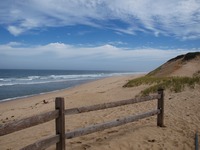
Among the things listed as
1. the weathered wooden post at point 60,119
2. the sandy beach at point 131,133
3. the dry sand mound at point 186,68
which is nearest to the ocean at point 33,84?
the dry sand mound at point 186,68

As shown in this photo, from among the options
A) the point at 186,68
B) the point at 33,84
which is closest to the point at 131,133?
the point at 186,68

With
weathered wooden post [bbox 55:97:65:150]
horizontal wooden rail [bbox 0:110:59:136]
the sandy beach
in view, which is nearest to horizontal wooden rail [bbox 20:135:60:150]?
weathered wooden post [bbox 55:97:65:150]

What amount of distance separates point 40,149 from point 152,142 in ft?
11.1

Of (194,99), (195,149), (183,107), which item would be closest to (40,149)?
(195,149)

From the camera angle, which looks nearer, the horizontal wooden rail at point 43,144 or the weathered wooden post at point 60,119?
the horizontal wooden rail at point 43,144

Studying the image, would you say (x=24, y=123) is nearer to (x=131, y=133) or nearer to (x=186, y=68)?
(x=131, y=133)

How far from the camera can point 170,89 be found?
53.5 ft

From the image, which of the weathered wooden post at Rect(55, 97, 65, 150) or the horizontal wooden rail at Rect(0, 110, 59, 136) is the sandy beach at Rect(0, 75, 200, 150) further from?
the horizontal wooden rail at Rect(0, 110, 59, 136)

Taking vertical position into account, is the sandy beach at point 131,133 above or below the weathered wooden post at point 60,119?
below

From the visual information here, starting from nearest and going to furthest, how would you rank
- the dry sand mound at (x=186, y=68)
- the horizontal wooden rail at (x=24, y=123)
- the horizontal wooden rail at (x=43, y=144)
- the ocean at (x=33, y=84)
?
the horizontal wooden rail at (x=24, y=123)
the horizontal wooden rail at (x=43, y=144)
the ocean at (x=33, y=84)
the dry sand mound at (x=186, y=68)

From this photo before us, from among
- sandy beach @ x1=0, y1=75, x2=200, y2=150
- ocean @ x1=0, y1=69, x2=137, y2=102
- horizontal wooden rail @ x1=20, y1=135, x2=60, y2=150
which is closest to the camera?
horizontal wooden rail @ x1=20, y1=135, x2=60, y2=150

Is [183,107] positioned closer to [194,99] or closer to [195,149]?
[194,99]

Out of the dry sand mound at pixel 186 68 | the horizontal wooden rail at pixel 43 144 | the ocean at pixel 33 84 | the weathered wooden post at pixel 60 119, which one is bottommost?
the ocean at pixel 33 84

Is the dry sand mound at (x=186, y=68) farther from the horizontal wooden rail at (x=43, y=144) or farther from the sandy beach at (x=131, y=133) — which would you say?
the horizontal wooden rail at (x=43, y=144)
